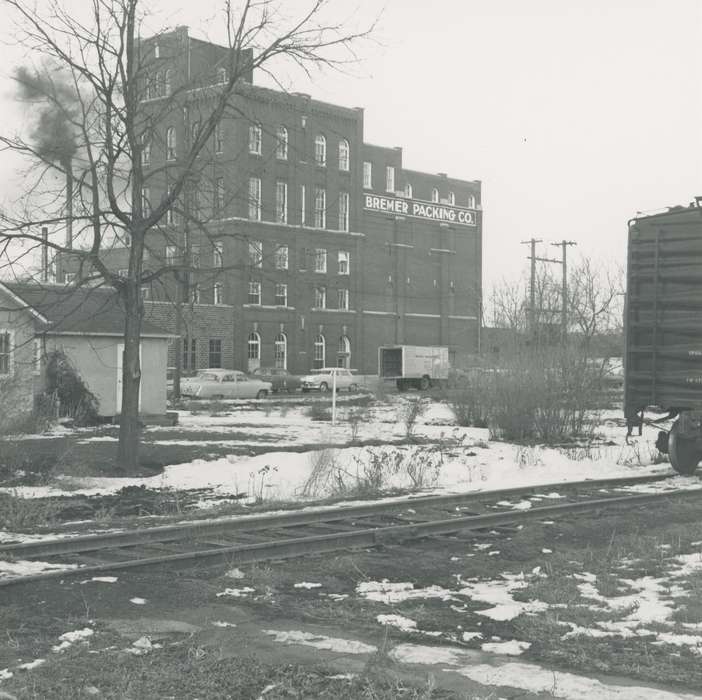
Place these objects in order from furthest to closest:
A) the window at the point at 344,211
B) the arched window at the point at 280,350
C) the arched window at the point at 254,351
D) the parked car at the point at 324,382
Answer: the window at the point at 344,211 → the arched window at the point at 280,350 → the arched window at the point at 254,351 → the parked car at the point at 324,382

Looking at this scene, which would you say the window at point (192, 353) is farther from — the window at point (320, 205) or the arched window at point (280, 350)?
the window at point (320, 205)

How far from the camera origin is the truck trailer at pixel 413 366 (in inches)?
2461

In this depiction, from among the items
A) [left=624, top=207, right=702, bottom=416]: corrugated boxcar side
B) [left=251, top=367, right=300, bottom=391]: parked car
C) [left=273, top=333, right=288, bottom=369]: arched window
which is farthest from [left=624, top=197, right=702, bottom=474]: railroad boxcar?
[left=273, top=333, right=288, bottom=369]: arched window

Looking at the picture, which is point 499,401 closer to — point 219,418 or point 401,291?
point 219,418

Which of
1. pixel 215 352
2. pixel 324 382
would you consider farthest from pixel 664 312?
pixel 215 352

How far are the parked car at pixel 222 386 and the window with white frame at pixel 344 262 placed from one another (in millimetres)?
19063

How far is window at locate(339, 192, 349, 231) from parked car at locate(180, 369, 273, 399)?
2015cm

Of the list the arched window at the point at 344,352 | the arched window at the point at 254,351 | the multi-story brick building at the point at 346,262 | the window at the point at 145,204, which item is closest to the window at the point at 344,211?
the multi-story brick building at the point at 346,262

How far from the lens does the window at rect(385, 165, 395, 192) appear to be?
249 feet

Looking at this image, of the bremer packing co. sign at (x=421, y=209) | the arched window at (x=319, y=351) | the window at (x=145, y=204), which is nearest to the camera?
the window at (x=145, y=204)

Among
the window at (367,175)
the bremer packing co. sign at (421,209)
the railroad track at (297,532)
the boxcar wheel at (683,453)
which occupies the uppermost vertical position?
the window at (367,175)

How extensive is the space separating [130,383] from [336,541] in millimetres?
8057

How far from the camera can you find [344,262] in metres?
67.9

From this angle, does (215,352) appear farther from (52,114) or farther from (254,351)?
(52,114)
